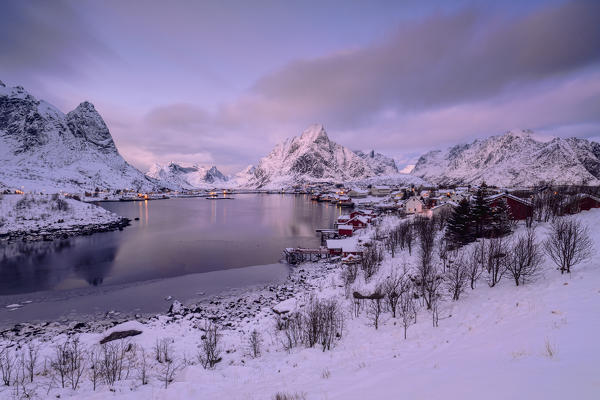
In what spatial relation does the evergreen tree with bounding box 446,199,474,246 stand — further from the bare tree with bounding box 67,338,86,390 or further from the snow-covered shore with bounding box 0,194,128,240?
the snow-covered shore with bounding box 0,194,128,240

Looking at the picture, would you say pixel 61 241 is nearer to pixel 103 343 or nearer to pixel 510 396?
pixel 103 343

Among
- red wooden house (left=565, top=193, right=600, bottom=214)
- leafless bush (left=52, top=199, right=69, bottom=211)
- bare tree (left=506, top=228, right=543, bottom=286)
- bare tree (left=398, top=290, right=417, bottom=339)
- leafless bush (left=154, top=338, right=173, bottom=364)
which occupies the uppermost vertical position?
red wooden house (left=565, top=193, right=600, bottom=214)

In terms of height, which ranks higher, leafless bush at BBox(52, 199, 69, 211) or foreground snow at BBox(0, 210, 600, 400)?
leafless bush at BBox(52, 199, 69, 211)

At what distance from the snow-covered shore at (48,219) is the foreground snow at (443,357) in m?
54.4

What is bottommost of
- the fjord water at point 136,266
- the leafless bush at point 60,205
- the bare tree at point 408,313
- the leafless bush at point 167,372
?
the fjord water at point 136,266

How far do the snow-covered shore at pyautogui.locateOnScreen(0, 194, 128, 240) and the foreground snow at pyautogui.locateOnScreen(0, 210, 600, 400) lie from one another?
2142 inches

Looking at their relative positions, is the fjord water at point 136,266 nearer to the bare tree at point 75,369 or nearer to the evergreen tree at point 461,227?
the bare tree at point 75,369

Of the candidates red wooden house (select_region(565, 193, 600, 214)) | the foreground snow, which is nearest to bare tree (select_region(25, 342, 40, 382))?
the foreground snow

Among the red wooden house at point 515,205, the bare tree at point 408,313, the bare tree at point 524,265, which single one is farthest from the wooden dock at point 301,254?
the bare tree at point 524,265

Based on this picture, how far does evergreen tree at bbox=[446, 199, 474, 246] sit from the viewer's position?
104 feet

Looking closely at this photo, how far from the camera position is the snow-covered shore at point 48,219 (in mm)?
55219

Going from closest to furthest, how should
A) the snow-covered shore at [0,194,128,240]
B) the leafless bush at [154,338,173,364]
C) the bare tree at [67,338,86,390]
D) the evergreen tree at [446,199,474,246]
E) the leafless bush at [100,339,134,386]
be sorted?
the bare tree at [67,338,86,390] → the leafless bush at [100,339,134,386] → the leafless bush at [154,338,173,364] → the evergreen tree at [446,199,474,246] → the snow-covered shore at [0,194,128,240]

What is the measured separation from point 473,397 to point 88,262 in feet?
168

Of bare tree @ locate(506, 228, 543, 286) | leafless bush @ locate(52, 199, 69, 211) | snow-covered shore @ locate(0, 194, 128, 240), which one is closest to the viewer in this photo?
bare tree @ locate(506, 228, 543, 286)
